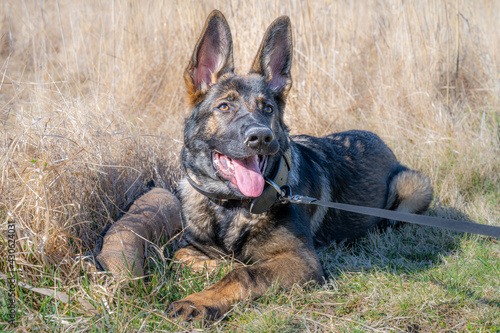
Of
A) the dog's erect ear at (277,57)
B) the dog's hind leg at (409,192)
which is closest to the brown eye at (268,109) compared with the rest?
the dog's erect ear at (277,57)

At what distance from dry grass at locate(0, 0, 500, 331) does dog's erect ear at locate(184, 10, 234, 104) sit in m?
0.23

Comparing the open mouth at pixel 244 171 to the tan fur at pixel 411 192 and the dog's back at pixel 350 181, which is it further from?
the tan fur at pixel 411 192

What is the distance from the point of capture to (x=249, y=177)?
2740mm

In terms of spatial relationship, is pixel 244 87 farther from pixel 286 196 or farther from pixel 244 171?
pixel 286 196

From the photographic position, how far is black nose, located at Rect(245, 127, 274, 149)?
8.39ft

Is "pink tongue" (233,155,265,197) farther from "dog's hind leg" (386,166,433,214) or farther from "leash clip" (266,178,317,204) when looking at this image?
"dog's hind leg" (386,166,433,214)

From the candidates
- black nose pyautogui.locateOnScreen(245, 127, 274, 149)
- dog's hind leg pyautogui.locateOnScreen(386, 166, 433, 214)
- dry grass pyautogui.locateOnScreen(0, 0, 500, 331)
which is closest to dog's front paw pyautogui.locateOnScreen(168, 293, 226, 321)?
dry grass pyautogui.locateOnScreen(0, 0, 500, 331)

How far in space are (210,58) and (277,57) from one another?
0.52m

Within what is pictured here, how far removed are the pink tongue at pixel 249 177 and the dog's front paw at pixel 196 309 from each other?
704 mm

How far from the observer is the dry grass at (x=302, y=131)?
8.22 ft

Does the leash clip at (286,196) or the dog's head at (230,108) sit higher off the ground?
the dog's head at (230,108)

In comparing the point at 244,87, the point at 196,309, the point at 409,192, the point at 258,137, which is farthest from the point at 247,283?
the point at 409,192

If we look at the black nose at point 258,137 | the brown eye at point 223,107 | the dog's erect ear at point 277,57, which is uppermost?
the dog's erect ear at point 277,57

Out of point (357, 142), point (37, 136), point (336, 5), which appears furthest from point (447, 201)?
point (37, 136)
